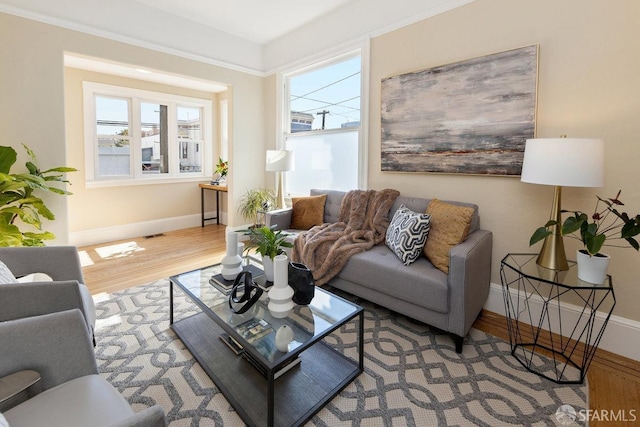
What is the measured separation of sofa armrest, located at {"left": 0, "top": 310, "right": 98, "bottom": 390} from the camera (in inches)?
40.9

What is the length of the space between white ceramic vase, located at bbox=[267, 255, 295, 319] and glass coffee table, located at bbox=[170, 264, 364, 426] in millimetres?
43

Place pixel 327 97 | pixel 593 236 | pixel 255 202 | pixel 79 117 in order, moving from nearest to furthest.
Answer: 1. pixel 593 236
2. pixel 327 97
3. pixel 79 117
4. pixel 255 202

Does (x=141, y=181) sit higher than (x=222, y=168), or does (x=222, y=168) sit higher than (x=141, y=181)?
(x=222, y=168)

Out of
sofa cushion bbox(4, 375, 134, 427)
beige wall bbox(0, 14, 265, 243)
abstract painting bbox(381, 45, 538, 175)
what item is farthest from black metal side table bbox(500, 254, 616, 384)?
beige wall bbox(0, 14, 265, 243)

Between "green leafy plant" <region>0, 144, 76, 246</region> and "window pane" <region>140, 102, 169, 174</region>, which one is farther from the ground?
"window pane" <region>140, 102, 169, 174</region>

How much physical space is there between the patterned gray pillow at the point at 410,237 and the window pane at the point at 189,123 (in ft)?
14.4

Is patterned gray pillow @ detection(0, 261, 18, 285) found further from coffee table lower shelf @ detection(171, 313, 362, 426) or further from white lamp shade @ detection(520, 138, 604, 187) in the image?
white lamp shade @ detection(520, 138, 604, 187)

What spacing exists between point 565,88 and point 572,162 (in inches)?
29.6

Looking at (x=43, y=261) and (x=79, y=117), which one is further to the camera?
(x=79, y=117)

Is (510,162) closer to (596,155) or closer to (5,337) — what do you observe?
(596,155)

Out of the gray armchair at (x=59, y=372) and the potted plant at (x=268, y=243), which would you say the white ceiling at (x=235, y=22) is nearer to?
the potted plant at (x=268, y=243)

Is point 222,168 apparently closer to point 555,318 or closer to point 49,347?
point 49,347

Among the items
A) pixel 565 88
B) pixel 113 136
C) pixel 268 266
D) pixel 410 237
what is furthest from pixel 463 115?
pixel 113 136

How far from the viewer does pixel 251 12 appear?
3639mm
